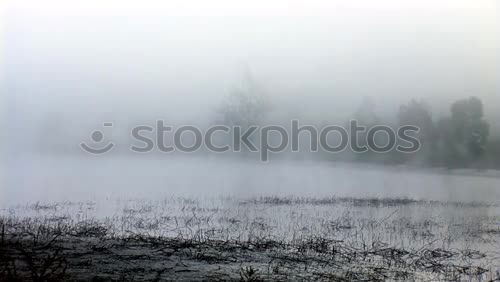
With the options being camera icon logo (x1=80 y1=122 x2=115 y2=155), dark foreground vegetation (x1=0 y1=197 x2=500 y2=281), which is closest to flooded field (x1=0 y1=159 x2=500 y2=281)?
dark foreground vegetation (x1=0 y1=197 x2=500 y2=281)

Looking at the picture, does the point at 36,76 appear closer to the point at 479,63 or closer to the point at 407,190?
the point at 407,190

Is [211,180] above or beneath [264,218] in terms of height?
above

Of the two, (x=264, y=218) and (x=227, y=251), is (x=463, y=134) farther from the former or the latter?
(x=227, y=251)

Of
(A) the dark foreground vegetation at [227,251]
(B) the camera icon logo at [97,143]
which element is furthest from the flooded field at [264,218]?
(B) the camera icon logo at [97,143]

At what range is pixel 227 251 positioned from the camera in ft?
17.0

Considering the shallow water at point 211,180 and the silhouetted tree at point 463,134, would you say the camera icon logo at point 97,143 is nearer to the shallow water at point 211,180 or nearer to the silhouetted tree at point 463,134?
the shallow water at point 211,180

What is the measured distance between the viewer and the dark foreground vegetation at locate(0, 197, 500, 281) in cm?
458

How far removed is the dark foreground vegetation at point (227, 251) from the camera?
4582 mm

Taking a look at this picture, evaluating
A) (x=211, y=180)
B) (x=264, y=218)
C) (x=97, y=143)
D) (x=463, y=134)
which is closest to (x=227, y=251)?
(x=264, y=218)

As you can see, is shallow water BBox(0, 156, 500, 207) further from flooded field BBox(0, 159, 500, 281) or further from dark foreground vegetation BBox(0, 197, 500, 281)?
dark foreground vegetation BBox(0, 197, 500, 281)

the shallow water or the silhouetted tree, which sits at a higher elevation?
the silhouetted tree

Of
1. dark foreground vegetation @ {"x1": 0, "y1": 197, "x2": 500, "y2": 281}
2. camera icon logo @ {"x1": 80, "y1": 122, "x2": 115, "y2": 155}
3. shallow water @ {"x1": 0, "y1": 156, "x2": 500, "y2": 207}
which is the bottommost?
dark foreground vegetation @ {"x1": 0, "y1": 197, "x2": 500, "y2": 281}

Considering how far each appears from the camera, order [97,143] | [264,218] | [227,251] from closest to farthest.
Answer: [227,251]
[264,218]
[97,143]

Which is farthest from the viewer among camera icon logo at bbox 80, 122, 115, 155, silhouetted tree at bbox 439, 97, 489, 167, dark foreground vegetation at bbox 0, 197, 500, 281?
camera icon logo at bbox 80, 122, 115, 155
